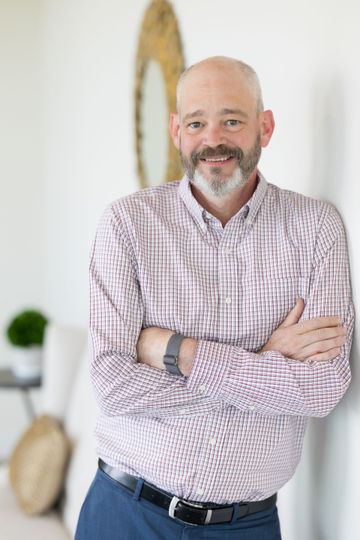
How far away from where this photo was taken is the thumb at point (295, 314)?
1.80 m

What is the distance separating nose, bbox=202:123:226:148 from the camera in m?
1.80

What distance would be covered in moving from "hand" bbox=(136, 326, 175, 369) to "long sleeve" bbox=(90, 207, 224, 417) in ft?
0.05

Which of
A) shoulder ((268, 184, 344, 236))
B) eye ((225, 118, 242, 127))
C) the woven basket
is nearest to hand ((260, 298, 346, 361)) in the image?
shoulder ((268, 184, 344, 236))

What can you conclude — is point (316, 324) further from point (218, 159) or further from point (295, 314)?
point (218, 159)

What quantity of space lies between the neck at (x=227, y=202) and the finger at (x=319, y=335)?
1.03 feet

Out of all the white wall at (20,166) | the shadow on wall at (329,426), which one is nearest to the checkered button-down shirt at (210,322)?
the shadow on wall at (329,426)

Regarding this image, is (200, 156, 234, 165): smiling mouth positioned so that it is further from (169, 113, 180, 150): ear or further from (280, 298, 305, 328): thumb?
(280, 298, 305, 328): thumb

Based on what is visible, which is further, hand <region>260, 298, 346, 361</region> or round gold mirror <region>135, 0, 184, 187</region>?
round gold mirror <region>135, 0, 184, 187</region>

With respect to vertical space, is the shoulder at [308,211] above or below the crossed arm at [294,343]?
above

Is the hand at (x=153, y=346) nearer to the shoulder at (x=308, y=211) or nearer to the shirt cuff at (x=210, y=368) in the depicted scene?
the shirt cuff at (x=210, y=368)

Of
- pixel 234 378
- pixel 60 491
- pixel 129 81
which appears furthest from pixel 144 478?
pixel 129 81

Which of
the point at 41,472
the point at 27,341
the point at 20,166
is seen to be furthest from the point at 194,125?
the point at 20,166

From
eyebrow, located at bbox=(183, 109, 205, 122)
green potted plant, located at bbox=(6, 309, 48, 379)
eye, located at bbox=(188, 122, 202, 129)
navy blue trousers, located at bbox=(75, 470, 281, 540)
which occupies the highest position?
eyebrow, located at bbox=(183, 109, 205, 122)

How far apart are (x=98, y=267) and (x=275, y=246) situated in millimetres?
375
